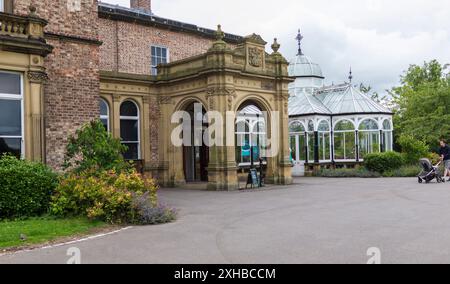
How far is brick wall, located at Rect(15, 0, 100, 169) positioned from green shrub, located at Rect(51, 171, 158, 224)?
3.79m

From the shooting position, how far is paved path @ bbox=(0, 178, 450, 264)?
675cm

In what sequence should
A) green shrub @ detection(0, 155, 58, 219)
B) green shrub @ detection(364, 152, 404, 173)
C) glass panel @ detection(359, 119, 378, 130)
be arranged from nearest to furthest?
green shrub @ detection(0, 155, 58, 219), green shrub @ detection(364, 152, 404, 173), glass panel @ detection(359, 119, 378, 130)

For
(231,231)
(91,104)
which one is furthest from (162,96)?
(231,231)

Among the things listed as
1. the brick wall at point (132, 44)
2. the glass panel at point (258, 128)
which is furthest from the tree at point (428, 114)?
the brick wall at point (132, 44)

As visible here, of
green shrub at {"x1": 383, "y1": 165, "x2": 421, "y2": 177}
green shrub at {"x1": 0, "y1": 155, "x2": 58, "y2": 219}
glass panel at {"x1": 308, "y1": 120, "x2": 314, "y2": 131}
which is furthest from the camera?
glass panel at {"x1": 308, "y1": 120, "x2": 314, "y2": 131}

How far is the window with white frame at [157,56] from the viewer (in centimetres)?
2392

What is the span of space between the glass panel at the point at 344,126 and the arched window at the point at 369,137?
1.91 feet

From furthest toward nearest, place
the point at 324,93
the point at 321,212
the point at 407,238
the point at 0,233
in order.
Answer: the point at 324,93 → the point at 321,212 → the point at 0,233 → the point at 407,238

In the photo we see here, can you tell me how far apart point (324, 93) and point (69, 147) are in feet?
73.6

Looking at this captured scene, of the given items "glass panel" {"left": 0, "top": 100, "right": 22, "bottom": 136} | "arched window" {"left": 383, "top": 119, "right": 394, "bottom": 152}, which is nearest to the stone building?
"glass panel" {"left": 0, "top": 100, "right": 22, "bottom": 136}

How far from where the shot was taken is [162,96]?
21.4 m

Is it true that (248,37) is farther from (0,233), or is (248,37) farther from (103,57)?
(0,233)

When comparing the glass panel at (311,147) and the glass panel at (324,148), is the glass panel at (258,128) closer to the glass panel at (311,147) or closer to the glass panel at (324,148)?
the glass panel at (311,147)

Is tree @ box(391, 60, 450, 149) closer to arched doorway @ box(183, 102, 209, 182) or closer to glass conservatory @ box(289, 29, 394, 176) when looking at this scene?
glass conservatory @ box(289, 29, 394, 176)
